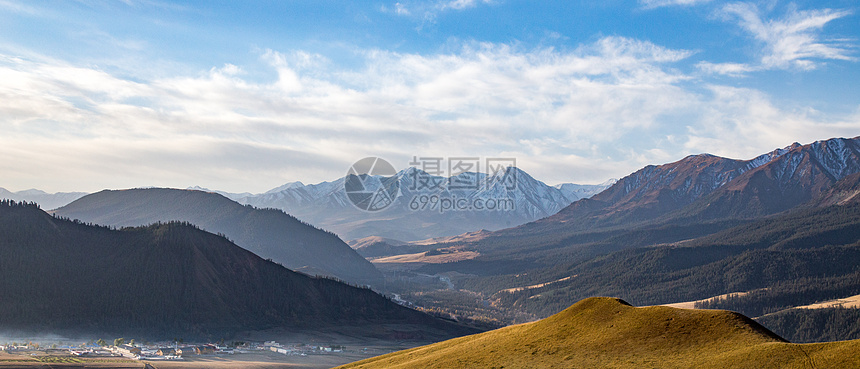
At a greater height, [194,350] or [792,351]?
[792,351]

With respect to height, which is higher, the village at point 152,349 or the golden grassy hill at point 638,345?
the golden grassy hill at point 638,345

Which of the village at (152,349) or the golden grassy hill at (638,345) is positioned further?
the village at (152,349)

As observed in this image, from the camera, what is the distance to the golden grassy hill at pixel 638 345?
48875 millimetres

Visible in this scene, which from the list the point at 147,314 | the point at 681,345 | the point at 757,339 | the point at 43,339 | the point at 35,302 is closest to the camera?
the point at 757,339

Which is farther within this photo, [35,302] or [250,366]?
[35,302]

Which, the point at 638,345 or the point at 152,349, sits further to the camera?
the point at 152,349

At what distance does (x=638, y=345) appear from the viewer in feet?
196

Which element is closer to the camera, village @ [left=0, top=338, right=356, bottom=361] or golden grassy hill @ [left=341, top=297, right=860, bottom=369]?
golden grassy hill @ [left=341, top=297, right=860, bottom=369]

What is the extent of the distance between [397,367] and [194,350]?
112 m

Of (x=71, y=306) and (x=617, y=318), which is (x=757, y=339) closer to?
(x=617, y=318)

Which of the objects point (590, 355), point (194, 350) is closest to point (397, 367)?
point (590, 355)

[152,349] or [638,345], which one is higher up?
[638,345]

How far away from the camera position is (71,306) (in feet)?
602

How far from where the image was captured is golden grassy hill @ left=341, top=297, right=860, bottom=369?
1924 inches
